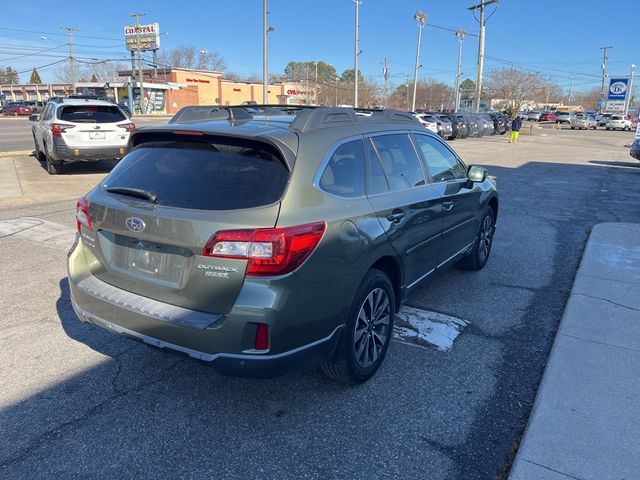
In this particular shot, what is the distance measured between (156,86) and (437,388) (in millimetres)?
70129

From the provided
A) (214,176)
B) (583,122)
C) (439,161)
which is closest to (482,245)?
(439,161)

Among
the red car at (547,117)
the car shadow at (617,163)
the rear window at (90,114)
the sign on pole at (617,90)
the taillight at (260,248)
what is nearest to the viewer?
the taillight at (260,248)

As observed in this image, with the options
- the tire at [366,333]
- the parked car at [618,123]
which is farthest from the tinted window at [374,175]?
the parked car at [618,123]

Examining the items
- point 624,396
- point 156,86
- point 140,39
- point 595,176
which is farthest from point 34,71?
point 624,396

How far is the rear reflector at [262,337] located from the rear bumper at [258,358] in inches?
2.1

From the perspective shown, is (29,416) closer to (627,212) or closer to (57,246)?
(57,246)

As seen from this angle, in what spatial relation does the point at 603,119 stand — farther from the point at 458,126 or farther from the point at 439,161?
the point at 439,161

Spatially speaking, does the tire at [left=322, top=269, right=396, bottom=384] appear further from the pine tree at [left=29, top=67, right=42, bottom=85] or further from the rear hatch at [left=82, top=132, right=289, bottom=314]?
the pine tree at [left=29, top=67, right=42, bottom=85]

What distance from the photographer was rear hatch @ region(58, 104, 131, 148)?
446 inches

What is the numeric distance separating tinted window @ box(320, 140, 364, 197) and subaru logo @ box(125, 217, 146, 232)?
1045 mm

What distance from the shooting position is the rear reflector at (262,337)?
2.54 metres

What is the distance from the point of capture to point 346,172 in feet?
10.4

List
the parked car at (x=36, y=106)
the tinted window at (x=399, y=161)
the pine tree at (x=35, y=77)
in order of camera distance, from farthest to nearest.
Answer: the pine tree at (x=35, y=77)
the parked car at (x=36, y=106)
the tinted window at (x=399, y=161)

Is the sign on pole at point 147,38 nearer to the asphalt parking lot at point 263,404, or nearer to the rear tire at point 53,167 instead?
the rear tire at point 53,167
